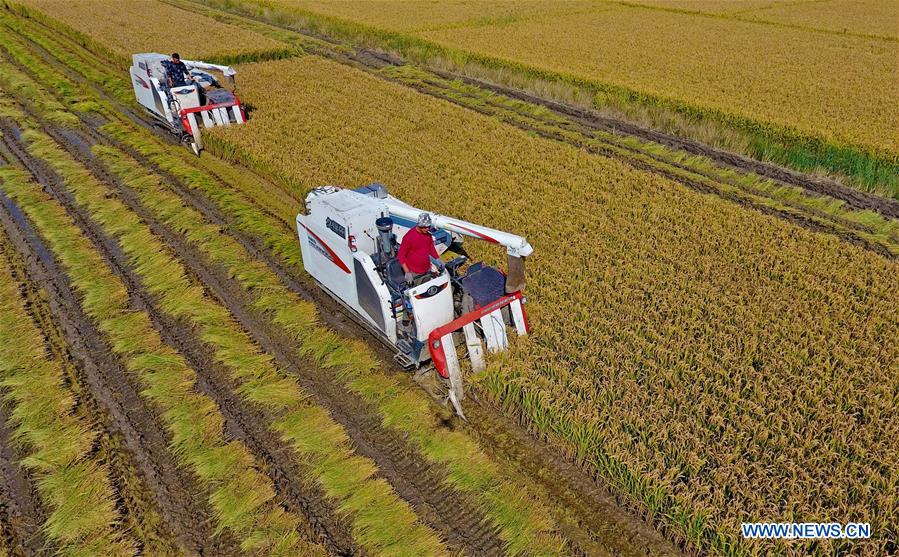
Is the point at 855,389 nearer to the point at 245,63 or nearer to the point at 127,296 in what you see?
the point at 127,296

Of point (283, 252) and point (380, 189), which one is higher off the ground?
point (380, 189)

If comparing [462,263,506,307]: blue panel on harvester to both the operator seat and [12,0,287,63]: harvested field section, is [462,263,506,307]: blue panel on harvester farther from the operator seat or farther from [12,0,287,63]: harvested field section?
[12,0,287,63]: harvested field section

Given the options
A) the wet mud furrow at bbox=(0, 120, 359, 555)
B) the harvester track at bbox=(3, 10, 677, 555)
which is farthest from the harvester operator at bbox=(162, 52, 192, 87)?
the harvester track at bbox=(3, 10, 677, 555)

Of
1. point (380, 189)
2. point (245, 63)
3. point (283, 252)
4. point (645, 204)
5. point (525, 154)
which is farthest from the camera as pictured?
point (245, 63)

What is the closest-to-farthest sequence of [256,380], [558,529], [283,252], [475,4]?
[558,529], [256,380], [283,252], [475,4]

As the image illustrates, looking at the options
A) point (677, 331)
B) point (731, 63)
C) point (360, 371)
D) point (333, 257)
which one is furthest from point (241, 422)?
point (731, 63)

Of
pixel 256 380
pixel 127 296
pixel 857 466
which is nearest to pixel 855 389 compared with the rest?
pixel 857 466
